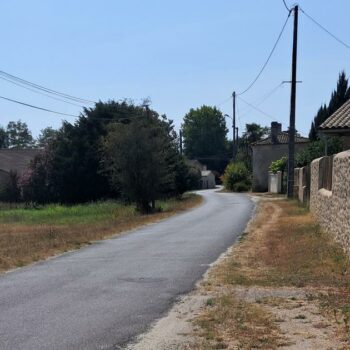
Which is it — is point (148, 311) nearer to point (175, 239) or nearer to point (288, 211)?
point (175, 239)

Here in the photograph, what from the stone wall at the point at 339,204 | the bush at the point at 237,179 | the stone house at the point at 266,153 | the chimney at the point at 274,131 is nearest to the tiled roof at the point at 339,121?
the stone wall at the point at 339,204

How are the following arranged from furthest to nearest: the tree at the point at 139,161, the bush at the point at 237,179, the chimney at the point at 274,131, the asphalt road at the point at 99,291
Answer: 1. the bush at the point at 237,179
2. the chimney at the point at 274,131
3. the tree at the point at 139,161
4. the asphalt road at the point at 99,291

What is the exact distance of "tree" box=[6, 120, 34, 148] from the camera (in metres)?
155

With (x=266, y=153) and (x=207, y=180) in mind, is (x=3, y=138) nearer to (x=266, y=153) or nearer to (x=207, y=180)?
(x=207, y=180)

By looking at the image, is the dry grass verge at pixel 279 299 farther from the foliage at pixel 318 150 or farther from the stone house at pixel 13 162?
the stone house at pixel 13 162

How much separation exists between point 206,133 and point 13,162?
73.0 metres

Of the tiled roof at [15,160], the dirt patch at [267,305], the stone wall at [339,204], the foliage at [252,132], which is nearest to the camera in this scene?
the dirt patch at [267,305]

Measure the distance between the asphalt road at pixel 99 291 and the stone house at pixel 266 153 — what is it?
51.0 m

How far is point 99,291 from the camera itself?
33.5 ft

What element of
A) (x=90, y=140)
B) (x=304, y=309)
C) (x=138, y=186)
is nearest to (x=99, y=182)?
(x=90, y=140)

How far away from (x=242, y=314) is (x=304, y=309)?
2.86 feet

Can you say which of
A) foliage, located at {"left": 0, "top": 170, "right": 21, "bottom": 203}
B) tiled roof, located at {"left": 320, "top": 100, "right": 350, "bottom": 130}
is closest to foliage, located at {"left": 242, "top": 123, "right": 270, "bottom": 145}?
foliage, located at {"left": 0, "top": 170, "right": 21, "bottom": 203}

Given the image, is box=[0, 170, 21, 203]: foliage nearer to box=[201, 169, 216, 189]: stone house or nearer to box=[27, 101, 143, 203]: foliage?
box=[27, 101, 143, 203]: foliage

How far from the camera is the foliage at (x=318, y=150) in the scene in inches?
1369
